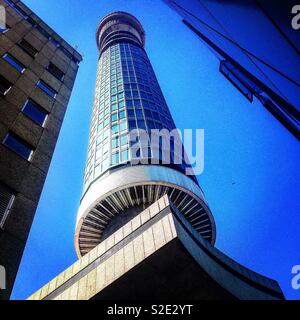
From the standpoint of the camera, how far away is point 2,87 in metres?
14.8

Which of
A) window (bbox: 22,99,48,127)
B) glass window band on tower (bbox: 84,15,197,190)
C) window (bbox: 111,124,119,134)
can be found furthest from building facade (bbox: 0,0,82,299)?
window (bbox: 111,124,119,134)

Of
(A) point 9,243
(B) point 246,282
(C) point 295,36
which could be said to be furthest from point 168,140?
(C) point 295,36

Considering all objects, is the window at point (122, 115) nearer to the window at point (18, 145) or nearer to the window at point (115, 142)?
the window at point (115, 142)

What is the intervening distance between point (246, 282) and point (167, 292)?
6.43 metres

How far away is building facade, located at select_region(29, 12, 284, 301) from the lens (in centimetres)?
1580

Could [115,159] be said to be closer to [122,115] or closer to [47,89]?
[122,115]

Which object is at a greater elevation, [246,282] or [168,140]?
[168,140]

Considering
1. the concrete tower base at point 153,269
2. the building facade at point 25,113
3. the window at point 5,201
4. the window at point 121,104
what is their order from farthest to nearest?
the window at point 121,104 → the concrete tower base at point 153,269 → the building facade at point 25,113 → the window at point 5,201

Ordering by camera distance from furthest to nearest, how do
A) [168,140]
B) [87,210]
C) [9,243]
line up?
[168,140] < [87,210] < [9,243]

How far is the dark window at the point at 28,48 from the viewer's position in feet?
62.4

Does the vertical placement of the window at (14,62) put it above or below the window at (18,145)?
above

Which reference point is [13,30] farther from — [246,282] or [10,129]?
[246,282]

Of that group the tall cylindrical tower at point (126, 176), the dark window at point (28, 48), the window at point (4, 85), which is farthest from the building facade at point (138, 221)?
the dark window at point (28, 48)
